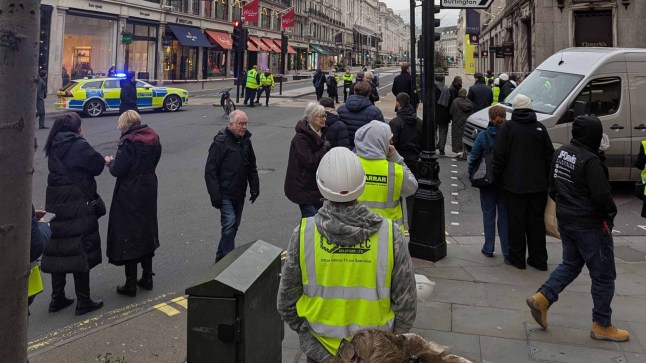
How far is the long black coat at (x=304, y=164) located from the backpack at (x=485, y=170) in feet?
6.42

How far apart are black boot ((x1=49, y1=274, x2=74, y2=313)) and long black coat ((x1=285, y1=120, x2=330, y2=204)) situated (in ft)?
8.13

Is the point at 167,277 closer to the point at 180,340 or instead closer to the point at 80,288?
the point at 80,288

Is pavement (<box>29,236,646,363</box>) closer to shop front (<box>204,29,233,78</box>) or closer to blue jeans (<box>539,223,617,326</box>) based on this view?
blue jeans (<box>539,223,617,326</box>)

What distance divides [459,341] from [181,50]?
1711 inches

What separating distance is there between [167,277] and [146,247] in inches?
25.2

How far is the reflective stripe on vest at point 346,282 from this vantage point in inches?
93.1

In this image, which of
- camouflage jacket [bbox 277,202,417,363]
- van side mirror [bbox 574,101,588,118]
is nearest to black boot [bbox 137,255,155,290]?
camouflage jacket [bbox 277,202,417,363]

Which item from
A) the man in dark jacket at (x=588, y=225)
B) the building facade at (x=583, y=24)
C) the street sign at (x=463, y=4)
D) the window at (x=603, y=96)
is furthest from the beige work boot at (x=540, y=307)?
the building facade at (x=583, y=24)

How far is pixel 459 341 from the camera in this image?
13.6ft

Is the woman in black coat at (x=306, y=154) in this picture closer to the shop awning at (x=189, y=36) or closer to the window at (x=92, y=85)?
the window at (x=92, y=85)

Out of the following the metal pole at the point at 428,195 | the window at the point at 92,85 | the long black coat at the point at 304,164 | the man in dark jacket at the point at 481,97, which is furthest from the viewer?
the window at the point at 92,85

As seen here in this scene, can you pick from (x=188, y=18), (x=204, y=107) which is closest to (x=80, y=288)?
(x=204, y=107)

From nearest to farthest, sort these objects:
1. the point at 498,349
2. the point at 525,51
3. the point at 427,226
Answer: the point at 498,349, the point at 427,226, the point at 525,51

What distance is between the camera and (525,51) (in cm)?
2964
